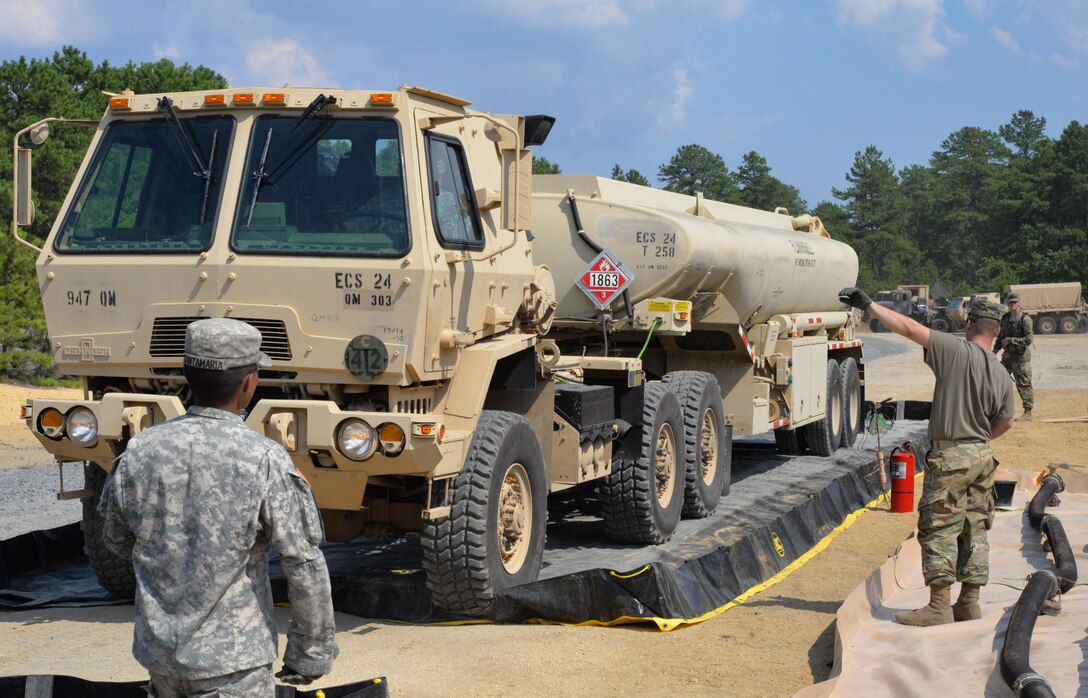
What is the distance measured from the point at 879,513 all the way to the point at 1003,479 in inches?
51.1

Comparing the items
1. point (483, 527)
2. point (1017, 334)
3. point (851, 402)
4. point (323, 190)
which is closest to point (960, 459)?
point (483, 527)

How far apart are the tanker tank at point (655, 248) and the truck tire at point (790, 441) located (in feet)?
9.38

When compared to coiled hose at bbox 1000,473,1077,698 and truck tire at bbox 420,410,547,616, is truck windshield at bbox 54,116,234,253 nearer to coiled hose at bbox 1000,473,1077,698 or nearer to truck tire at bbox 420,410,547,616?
truck tire at bbox 420,410,547,616

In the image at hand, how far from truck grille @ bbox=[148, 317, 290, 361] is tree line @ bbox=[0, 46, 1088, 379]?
51.8 feet

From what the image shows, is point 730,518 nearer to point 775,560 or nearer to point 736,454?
point 775,560

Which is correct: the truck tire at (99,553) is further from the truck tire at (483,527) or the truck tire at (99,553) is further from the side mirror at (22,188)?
the truck tire at (483,527)

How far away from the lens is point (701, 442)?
11250 mm

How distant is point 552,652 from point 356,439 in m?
1.53

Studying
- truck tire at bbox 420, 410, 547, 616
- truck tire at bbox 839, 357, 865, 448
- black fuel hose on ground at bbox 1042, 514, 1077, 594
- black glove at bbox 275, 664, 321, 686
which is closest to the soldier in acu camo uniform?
black fuel hose on ground at bbox 1042, 514, 1077, 594

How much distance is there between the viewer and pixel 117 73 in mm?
36562

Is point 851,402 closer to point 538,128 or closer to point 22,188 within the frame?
point 538,128

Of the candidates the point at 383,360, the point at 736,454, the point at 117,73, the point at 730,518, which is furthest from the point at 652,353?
the point at 117,73

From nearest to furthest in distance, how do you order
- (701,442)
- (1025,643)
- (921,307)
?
(1025,643), (701,442), (921,307)

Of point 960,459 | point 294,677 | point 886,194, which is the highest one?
point 886,194
